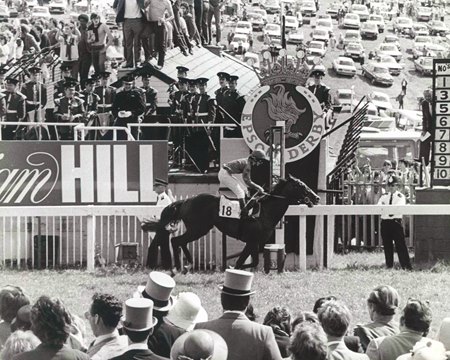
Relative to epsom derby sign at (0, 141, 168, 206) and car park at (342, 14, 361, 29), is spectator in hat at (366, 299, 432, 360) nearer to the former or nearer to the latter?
epsom derby sign at (0, 141, 168, 206)

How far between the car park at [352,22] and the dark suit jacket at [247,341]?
43559mm

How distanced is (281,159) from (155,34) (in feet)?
13.8

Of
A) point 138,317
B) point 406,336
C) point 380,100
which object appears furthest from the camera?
point 380,100

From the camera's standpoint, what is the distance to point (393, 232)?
15.4 meters

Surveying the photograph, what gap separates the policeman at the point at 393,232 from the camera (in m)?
15.3

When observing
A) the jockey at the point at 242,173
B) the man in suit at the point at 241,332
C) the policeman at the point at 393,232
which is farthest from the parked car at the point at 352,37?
the man in suit at the point at 241,332

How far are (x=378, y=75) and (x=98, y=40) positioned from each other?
16.0 m

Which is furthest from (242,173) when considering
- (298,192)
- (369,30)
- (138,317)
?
(369,30)

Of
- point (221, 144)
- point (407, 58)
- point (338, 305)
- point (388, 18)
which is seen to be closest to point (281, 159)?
point (221, 144)

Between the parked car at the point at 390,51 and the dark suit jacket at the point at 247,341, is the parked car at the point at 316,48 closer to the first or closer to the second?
the parked car at the point at 390,51

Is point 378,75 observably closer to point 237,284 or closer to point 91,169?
point 91,169

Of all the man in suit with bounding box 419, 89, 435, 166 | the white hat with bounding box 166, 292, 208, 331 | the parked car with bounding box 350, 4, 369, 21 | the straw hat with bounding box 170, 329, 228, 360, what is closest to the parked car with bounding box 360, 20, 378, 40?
the parked car with bounding box 350, 4, 369, 21

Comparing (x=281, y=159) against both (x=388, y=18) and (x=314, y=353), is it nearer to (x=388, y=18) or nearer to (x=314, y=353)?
(x=314, y=353)

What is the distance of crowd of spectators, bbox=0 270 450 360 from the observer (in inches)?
259
